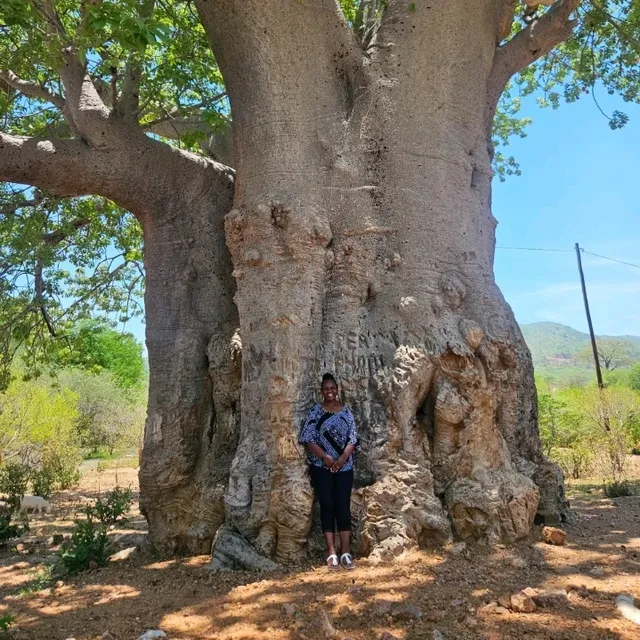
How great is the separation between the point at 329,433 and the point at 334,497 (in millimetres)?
416

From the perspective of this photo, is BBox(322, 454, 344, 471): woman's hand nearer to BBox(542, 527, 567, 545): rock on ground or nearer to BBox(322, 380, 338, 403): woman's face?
BBox(322, 380, 338, 403): woman's face

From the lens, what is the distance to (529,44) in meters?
5.66

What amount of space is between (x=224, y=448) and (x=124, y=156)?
2.58m

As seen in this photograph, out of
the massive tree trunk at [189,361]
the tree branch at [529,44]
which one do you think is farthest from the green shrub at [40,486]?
the tree branch at [529,44]

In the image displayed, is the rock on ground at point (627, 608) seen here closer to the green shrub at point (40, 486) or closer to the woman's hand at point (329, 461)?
the woman's hand at point (329, 461)

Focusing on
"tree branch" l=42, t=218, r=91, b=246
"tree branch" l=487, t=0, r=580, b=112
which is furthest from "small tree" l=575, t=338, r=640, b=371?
"tree branch" l=42, t=218, r=91, b=246

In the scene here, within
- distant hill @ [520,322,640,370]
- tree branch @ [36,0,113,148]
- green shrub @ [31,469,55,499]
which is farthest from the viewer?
distant hill @ [520,322,640,370]

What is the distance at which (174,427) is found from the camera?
15.5 feet

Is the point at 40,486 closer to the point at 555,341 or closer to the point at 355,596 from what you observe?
the point at 355,596

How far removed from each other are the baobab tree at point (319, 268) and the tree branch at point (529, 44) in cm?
3

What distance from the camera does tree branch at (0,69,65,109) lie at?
5547 mm

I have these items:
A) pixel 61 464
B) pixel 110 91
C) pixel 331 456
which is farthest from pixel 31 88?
pixel 61 464

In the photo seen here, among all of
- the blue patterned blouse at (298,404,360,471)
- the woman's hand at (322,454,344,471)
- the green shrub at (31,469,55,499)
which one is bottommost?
the green shrub at (31,469,55,499)

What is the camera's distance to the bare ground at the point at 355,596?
272 centimetres
